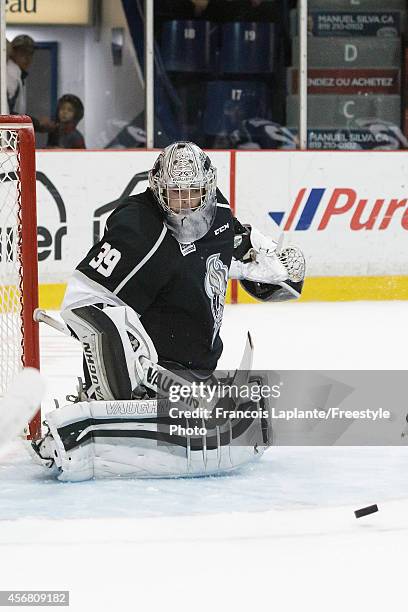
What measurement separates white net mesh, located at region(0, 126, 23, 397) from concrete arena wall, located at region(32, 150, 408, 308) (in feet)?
9.04

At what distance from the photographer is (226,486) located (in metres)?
3.19

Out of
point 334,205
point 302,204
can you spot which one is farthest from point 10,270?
point 334,205

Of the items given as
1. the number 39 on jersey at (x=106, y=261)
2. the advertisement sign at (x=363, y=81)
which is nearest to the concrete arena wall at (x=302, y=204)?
the advertisement sign at (x=363, y=81)

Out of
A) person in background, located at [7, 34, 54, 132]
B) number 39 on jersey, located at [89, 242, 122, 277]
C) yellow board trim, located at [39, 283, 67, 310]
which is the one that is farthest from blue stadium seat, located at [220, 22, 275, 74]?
number 39 on jersey, located at [89, 242, 122, 277]

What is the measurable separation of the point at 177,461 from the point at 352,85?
503 cm

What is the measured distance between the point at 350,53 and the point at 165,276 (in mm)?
4910

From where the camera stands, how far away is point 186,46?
24.9 ft

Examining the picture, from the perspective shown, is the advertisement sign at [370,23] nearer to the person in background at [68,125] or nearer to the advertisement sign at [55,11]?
the advertisement sign at [55,11]

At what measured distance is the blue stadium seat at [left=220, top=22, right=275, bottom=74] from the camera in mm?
7711

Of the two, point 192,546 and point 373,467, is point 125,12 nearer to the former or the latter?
point 373,467

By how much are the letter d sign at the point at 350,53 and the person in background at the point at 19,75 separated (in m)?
1.83

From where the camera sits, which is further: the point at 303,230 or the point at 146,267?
the point at 303,230

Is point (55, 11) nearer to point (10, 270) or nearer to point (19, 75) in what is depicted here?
point (19, 75)

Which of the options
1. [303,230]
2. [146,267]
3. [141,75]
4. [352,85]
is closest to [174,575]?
[146,267]
